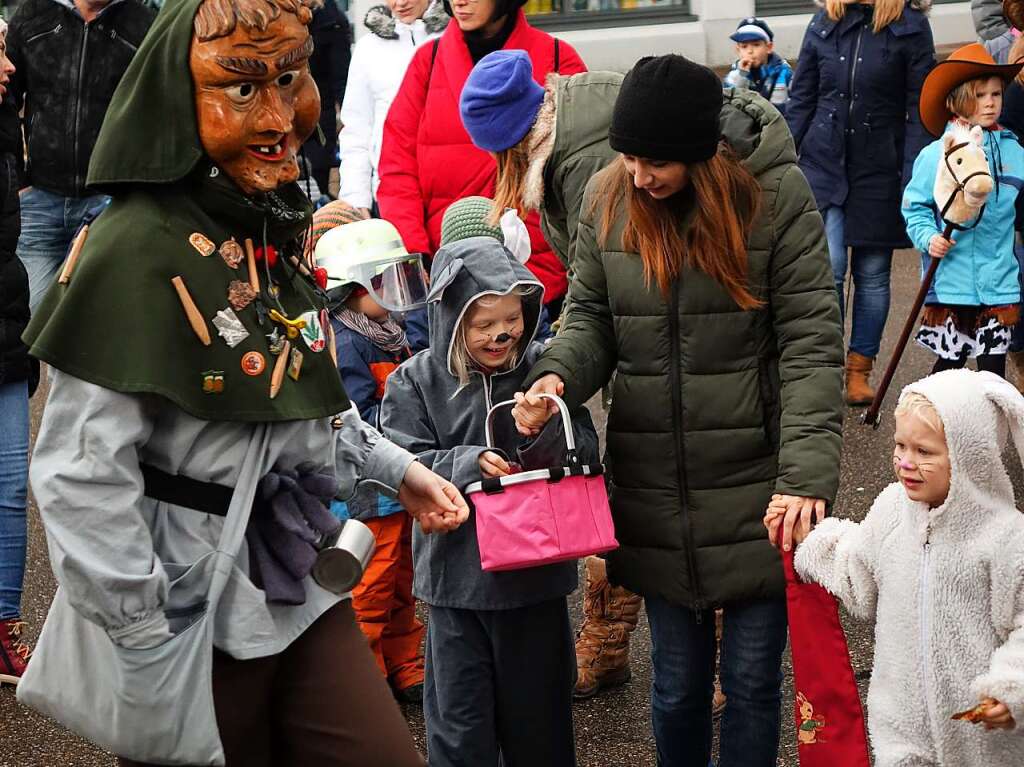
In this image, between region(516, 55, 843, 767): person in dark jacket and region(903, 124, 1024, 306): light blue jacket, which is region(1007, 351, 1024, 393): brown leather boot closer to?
region(903, 124, 1024, 306): light blue jacket

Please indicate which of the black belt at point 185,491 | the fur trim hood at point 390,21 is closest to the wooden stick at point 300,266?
the black belt at point 185,491

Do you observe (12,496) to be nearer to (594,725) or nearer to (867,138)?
(594,725)

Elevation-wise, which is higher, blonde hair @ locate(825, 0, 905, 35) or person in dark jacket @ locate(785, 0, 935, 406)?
blonde hair @ locate(825, 0, 905, 35)

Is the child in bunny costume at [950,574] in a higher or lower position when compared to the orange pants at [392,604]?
higher

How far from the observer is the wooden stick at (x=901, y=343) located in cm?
674

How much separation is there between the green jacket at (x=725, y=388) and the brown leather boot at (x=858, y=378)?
4048mm

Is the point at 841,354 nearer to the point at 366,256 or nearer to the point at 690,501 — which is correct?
the point at 690,501

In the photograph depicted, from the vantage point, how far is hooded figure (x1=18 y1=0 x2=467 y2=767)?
2715 mm

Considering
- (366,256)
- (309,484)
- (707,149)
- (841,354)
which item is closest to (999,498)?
(841,354)

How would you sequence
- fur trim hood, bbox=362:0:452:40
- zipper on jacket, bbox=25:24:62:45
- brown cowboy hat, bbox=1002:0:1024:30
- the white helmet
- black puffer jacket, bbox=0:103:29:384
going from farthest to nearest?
fur trim hood, bbox=362:0:452:40 → brown cowboy hat, bbox=1002:0:1024:30 → zipper on jacket, bbox=25:24:62:45 → black puffer jacket, bbox=0:103:29:384 → the white helmet

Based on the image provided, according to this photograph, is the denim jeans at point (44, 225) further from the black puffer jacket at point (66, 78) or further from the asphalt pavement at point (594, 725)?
the asphalt pavement at point (594, 725)

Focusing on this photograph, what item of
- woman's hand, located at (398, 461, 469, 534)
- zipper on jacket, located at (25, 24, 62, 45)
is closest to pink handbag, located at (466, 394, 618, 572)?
woman's hand, located at (398, 461, 469, 534)

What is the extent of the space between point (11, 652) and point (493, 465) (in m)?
2.12

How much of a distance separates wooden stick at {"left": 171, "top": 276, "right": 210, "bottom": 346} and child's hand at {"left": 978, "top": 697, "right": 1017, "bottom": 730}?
164cm
